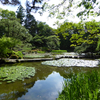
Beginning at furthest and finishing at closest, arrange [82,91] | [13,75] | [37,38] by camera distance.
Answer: [37,38]
[13,75]
[82,91]

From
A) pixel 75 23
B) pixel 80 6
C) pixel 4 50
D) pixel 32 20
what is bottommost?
pixel 4 50

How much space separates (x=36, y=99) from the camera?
205cm

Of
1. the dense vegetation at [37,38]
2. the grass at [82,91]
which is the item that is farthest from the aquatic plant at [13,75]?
the dense vegetation at [37,38]

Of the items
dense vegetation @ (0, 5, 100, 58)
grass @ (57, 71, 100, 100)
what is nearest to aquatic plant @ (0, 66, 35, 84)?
grass @ (57, 71, 100, 100)

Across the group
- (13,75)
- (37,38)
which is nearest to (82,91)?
(13,75)

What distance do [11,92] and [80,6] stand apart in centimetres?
350

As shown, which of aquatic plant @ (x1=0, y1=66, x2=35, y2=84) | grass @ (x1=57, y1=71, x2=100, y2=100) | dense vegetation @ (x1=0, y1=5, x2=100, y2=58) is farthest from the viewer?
dense vegetation @ (x1=0, y1=5, x2=100, y2=58)

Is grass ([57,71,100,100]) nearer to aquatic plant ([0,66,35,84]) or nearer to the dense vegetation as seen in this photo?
aquatic plant ([0,66,35,84])

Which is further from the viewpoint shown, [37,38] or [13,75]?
[37,38]

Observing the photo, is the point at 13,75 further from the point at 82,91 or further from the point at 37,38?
the point at 37,38

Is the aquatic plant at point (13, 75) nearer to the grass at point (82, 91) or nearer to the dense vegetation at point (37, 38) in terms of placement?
the grass at point (82, 91)

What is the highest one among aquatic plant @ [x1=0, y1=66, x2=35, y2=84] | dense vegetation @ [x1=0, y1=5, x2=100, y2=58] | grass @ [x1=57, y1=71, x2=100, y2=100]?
dense vegetation @ [x1=0, y1=5, x2=100, y2=58]

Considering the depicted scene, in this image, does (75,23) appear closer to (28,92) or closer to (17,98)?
(28,92)

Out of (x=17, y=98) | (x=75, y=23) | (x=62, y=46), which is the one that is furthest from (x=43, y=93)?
(x=62, y=46)
